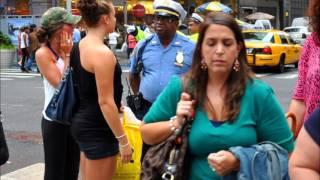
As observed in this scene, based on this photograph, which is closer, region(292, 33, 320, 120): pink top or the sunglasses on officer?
region(292, 33, 320, 120): pink top

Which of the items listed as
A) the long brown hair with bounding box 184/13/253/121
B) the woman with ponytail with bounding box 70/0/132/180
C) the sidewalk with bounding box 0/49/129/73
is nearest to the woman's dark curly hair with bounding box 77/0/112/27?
the woman with ponytail with bounding box 70/0/132/180

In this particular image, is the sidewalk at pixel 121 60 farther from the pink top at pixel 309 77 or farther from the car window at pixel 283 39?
the pink top at pixel 309 77

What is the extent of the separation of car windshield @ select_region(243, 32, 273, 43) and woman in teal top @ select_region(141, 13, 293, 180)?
710 inches

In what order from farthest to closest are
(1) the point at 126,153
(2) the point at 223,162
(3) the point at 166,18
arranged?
(3) the point at 166,18 → (1) the point at 126,153 → (2) the point at 223,162

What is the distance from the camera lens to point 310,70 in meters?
3.22

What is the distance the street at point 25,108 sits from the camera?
25.7ft

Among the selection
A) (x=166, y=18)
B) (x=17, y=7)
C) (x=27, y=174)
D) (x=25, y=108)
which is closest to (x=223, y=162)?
(x=166, y=18)

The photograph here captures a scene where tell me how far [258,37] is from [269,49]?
108 centimetres

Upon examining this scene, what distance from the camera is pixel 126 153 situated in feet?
12.8

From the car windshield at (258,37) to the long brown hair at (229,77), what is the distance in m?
18.0

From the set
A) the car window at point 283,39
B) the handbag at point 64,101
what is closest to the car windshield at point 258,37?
the car window at point 283,39

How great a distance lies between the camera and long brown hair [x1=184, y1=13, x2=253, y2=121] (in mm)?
2643

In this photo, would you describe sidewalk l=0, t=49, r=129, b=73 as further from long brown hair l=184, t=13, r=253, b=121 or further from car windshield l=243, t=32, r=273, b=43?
long brown hair l=184, t=13, r=253, b=121

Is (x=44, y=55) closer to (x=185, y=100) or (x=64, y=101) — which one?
(x=64, y=101)
